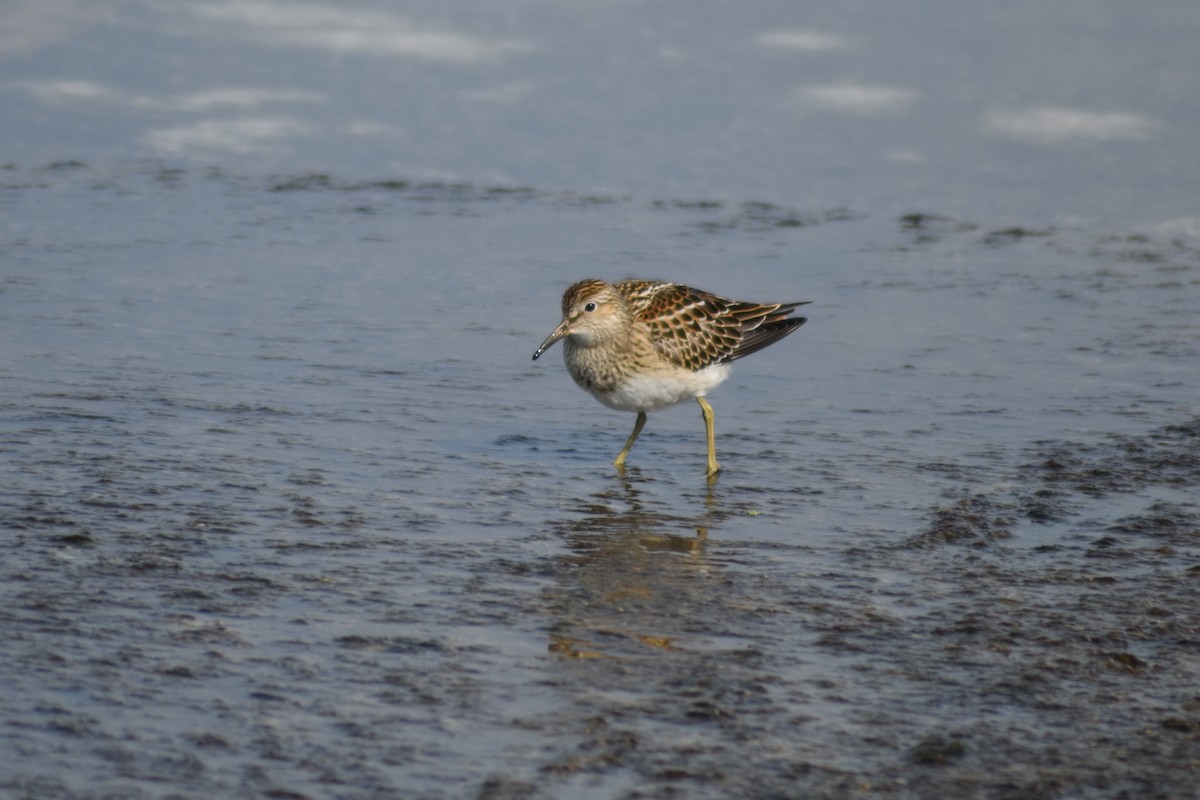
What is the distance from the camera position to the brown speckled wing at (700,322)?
947cm

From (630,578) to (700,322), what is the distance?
325 cm

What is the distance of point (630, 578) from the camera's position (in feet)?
22.0

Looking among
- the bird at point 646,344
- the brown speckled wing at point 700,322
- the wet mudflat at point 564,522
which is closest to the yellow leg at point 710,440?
the bird at point 646,344

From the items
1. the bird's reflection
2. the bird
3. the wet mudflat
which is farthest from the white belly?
the bird's reflection

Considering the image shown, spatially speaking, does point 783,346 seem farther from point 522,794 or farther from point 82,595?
point 522,794

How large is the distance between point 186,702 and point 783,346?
701 centimetres

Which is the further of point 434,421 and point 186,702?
Answer: point 434,421

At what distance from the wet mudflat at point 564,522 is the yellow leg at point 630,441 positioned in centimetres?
12

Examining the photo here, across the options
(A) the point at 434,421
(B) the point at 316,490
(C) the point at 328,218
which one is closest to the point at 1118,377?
(A) the point at 434,421

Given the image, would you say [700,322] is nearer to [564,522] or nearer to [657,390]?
[657,390]

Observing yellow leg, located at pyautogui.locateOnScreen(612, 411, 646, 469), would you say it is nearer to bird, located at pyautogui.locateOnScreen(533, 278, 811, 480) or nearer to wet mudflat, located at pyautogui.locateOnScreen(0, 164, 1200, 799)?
bird, located at pyautogui.locateOnScreen(533, 278, 811, 480)

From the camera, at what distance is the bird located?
916cm

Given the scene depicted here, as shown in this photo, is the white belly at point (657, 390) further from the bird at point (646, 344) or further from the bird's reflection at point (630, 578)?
the bird's reflection at point (630, 578)

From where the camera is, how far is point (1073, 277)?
12.6 metres
